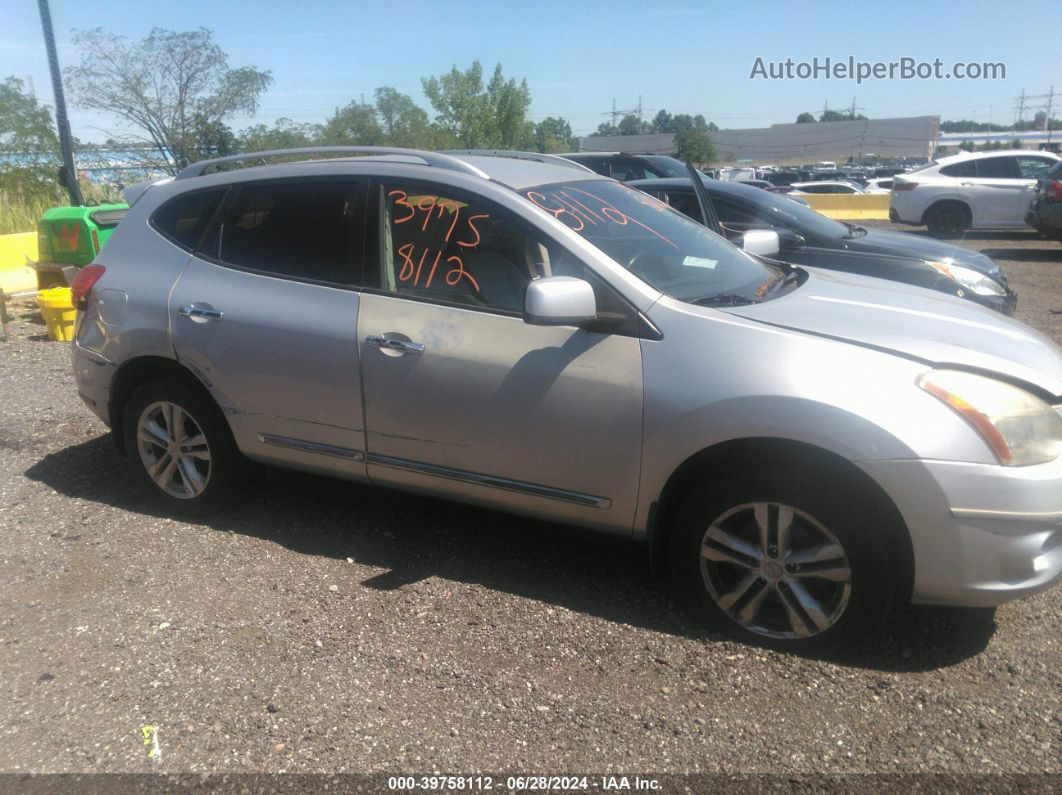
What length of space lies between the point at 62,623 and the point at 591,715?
217 cm

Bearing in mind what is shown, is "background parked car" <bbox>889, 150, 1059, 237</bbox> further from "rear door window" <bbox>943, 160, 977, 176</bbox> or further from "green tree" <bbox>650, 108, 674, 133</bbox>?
"green tree" <bbox>650, 108, 674, 133</bbox>

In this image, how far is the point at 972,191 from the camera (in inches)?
669

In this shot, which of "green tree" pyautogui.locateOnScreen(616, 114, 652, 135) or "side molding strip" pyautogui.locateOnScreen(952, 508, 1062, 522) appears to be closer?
"side molding strip" pyautogui.locateOnScreen(952, 508, 1062, 522)

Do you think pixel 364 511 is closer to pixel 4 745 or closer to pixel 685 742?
pixel 4 745

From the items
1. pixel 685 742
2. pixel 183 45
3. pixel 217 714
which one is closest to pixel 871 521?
pixel 685 742

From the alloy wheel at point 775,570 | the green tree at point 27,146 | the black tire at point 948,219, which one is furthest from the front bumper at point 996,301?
the green tree at point 27,146

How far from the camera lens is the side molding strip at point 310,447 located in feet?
13.1

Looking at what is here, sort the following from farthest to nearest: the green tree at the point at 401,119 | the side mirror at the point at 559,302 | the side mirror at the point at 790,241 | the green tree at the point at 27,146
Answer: the green tree at the point at 401,119 → the green tree at the point at 27,146 → the side mirror at the point at 790,241 → the side mirror at the point at 559,302

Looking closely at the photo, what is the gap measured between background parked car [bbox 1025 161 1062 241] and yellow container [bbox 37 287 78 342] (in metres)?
13.9

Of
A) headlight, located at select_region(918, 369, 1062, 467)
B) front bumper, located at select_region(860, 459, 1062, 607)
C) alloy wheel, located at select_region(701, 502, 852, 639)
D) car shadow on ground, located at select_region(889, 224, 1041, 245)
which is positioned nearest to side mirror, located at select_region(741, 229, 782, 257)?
headlight, located at select_region(918, 369, 1062, 467)

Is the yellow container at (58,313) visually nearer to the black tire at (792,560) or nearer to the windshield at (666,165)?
the black tire at (792,560)

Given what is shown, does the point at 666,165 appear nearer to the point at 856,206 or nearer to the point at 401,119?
the point at 856,206

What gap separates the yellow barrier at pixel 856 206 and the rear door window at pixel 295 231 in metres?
22.4

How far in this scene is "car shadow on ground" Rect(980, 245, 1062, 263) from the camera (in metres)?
14.5
